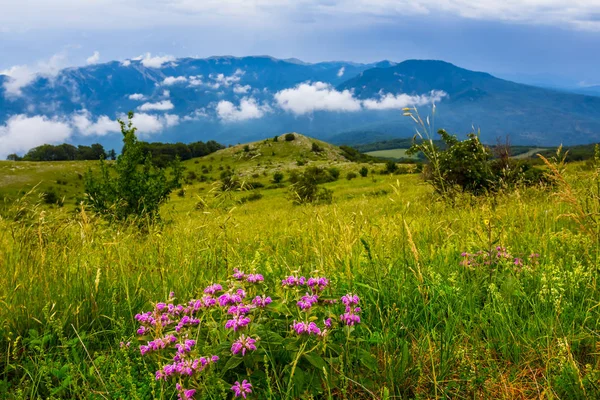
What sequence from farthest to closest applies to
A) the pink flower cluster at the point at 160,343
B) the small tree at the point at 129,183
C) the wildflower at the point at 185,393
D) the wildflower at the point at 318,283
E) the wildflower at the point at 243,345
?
1. the small tree at the point at 129,183
2. the wildflower at the point at 318,283
3. the pink flower cluster at the point at 160,343
4. the wildflower at the point at 243,345
5. the wildflower at the point at 185,393

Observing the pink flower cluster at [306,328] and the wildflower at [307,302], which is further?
the wildflower at [307,302]

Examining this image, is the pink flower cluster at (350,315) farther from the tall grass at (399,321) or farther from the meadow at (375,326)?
the tall grass at (399,321)

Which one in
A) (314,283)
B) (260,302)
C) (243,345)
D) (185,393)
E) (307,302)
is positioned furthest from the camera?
(314,283)

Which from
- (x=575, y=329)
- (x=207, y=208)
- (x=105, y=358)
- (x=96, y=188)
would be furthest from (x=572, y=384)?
(x=96, y=188)

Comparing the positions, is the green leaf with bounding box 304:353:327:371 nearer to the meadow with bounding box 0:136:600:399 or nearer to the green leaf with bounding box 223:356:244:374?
the meadow with bounding box 0:136:600:399

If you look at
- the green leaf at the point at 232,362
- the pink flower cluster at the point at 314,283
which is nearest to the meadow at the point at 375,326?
the green leaf at the point at 232,362

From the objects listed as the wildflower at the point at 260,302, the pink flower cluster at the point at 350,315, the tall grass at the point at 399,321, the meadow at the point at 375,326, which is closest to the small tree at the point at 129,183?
the meadow at the point at 375,326

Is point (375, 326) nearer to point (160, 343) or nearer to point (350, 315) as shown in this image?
point (350, 315)

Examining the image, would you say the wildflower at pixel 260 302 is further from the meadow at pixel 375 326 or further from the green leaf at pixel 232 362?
the green leaf at pixel 232 362

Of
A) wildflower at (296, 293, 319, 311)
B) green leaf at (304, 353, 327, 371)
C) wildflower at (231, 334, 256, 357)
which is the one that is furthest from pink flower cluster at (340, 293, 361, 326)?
wildflower at (231, 334, 256, 357)

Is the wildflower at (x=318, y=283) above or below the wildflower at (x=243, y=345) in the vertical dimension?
above

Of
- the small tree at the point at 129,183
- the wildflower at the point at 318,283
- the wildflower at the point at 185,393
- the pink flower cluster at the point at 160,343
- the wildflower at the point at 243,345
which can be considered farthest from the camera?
the small tree at the point at 129,183

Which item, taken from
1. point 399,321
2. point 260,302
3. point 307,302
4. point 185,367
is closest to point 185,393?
point 185,367

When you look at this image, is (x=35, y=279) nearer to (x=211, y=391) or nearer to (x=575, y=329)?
(x=211, y=391)
